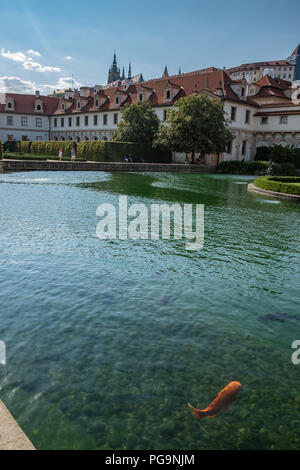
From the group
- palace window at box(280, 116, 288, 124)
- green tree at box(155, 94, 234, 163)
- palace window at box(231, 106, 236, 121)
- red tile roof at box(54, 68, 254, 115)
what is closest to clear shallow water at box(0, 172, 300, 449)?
green tree at box(155, 94, 234, 163)

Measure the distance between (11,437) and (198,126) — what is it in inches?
1616

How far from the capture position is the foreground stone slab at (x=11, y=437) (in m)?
3.00

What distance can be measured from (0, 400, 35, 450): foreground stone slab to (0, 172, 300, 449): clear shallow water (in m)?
0.46

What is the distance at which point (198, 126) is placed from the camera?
41344mm

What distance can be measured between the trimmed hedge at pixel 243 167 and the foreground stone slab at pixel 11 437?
43.3 m

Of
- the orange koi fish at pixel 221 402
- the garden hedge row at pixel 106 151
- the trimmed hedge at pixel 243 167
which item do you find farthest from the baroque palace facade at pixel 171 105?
the orange koi fish at pixel 221 402

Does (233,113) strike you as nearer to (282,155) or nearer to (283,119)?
(283,119)

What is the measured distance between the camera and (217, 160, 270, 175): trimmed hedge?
4353 cm

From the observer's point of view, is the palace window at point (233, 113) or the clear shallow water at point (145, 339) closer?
the clear shallow water at point (145, 339)

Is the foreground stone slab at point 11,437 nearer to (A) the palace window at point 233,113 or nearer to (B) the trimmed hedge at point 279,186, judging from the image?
(B) the trimmed hedge at point 279,186

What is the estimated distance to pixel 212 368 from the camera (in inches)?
190

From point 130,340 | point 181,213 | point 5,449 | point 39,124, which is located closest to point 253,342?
point 130,340

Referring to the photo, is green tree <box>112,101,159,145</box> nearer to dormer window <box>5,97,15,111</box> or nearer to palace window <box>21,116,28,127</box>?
palace window <box>21,116,28,127</box>

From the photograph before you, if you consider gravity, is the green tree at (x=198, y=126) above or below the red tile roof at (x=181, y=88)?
below
